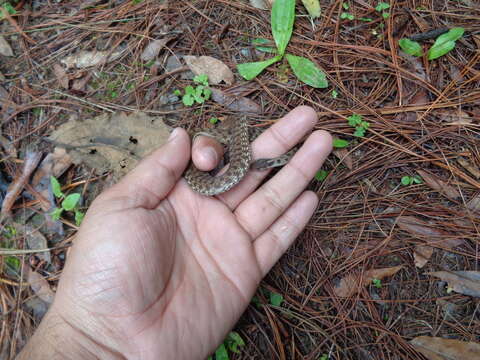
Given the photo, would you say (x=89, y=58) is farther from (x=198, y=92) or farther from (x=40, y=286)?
(x=40, y=286)

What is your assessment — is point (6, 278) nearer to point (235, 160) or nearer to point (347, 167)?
point (235, 160)

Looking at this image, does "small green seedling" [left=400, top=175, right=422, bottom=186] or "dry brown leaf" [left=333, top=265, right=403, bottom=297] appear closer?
"dry brown leaf" [left=333, top=265, right=403, bottom=297]

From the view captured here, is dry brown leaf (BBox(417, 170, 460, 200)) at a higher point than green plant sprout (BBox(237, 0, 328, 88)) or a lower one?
lower

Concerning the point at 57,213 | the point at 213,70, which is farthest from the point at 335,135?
the point at 57,213

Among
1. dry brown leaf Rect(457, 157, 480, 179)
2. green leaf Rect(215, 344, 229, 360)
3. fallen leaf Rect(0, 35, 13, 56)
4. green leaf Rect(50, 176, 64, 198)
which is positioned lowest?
green leaf Rect(215, 344, 229, 360)

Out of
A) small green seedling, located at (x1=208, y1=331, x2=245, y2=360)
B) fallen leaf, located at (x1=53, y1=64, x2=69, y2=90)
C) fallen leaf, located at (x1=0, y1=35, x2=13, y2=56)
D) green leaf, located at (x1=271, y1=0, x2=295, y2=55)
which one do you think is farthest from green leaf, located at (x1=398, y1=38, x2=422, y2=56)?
fallen leaf, located at (x1=0, y1=35, x2=13, y2=56)

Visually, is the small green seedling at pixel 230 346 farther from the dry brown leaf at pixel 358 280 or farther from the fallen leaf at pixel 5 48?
the fallen leaf at pixel 5 48

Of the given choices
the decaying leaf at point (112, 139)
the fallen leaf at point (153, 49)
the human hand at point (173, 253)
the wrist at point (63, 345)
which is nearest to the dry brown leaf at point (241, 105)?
the human hand at point (173, 253)

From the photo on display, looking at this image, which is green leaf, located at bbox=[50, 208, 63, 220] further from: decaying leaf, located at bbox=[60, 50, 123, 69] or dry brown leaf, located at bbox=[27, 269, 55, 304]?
decaying leaf, located at bbox=[60, 50, 123, 69]
